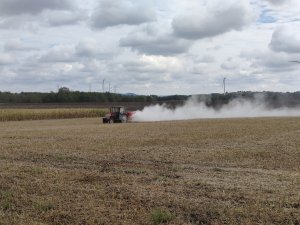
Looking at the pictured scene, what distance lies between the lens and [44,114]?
77438 mm

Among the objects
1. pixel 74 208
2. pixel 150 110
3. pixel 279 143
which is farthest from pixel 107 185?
pixel 150 110

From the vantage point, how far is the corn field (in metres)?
72.9

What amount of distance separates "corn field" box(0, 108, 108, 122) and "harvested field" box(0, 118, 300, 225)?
5434 centimetres

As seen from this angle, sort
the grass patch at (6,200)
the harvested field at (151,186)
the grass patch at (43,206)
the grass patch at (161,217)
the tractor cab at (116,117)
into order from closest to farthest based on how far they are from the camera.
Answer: the grass patch at (161,217)
the harvested field at (151,186)
the grass patch at (43,206)
the grass patch at (6,200)
the tractor cab at (116,117)

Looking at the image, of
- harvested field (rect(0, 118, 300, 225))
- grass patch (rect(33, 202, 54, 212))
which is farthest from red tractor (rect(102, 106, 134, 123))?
grass patch (rect(33, 202, 54, 212))

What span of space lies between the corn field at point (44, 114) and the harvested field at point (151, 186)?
5434cm

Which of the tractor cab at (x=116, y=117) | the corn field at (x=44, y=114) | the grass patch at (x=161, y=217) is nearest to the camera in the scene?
the grass patch at (x=161, y=217)

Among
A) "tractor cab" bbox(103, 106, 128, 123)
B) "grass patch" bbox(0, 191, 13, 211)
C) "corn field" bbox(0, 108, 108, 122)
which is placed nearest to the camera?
"grass patch" bbox(0, 191, 13, 211)

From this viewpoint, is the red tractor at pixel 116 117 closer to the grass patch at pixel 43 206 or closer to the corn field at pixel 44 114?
the corn field at pixel 44 114

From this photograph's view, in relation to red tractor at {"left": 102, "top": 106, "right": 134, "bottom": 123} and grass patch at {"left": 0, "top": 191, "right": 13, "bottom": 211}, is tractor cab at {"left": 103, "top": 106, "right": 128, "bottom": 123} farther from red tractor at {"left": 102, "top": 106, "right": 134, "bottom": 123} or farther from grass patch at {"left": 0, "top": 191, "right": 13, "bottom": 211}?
grass patch at {"left": 0, "top": 191, "right": 13, "bottom": 211}

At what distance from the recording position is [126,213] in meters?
8.96

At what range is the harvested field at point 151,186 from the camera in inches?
345

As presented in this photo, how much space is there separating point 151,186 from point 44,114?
224 feet

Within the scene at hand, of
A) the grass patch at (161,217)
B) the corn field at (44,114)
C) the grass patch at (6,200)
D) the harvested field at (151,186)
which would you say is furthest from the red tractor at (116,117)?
Result: the grass patch at (161,217)
